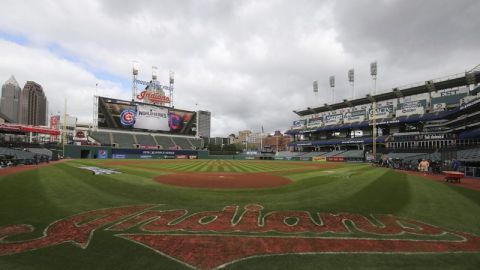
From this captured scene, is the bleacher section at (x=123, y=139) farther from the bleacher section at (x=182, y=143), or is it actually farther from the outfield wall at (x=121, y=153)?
the bleacher section at (x=182, y=143)

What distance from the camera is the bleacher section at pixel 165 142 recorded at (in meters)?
79.1

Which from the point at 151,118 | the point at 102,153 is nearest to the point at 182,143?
the point at 151,118

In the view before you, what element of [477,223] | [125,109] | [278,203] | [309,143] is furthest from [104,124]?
[477,223]

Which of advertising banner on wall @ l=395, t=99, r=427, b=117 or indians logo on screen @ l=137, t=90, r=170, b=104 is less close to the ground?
indians logo on screen @ l=137, t=90, r=170, b=104

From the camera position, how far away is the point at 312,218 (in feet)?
30.9

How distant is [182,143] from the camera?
84.8 m

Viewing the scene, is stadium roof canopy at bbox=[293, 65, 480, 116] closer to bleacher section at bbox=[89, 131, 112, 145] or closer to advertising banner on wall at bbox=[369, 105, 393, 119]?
advertising banner on wall at bbox=[369, 105, 393, 119]

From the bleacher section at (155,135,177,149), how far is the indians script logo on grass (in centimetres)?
7163

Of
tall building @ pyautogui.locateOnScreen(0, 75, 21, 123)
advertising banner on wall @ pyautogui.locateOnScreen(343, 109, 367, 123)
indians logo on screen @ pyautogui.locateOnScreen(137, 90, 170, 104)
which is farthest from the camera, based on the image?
tall building @ pyautogui.locateOnScreen(0, 75, 21, 123)

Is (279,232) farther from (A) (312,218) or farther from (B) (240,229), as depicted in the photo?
(A) (312,218)

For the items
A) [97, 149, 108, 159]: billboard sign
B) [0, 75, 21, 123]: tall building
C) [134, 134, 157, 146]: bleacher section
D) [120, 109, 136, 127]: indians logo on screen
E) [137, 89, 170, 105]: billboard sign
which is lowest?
[97, 149, 108, 159]: billboard sign

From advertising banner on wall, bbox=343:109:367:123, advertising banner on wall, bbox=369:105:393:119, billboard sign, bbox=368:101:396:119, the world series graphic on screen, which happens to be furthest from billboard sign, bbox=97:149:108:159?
advertising banner on wall, bbox=369:105:393:119

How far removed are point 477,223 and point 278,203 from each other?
25.1 feet

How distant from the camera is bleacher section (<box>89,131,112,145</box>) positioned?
68369 mm
